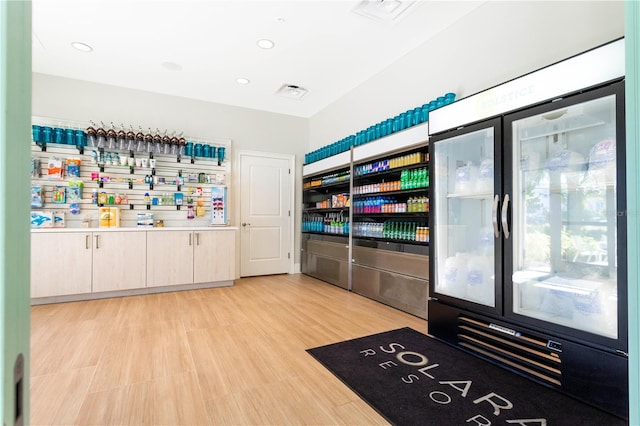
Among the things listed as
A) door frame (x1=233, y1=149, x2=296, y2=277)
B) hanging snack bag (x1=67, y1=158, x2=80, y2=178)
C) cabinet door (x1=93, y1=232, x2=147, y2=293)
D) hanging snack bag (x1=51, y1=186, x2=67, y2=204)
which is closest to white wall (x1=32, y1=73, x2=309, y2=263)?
door frame (x1=233, y1=149, x2=296, y2=277)

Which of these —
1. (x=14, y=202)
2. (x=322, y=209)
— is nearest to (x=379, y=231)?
(x=322, y=209)

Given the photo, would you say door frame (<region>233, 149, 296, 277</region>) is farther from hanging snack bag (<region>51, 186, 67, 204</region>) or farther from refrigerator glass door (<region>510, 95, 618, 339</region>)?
refrigerator glass door (<region>510, 95, 618, 339</region>)

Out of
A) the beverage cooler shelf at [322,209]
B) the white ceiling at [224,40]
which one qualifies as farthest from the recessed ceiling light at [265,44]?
the beverage cooler shelf at [322,209]

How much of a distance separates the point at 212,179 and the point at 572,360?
5278 millimetres

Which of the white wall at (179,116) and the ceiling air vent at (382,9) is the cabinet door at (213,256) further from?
the ceiling air vent at (382,9)

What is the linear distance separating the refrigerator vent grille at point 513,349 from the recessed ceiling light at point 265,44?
3693 millimetres

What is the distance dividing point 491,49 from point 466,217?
5.63ft

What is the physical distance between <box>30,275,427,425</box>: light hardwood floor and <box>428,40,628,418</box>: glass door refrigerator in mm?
779

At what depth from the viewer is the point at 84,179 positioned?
4746 millimetres

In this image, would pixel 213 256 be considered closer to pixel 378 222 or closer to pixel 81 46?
pixel 378 222

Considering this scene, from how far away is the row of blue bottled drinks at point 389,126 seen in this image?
3.53 metres

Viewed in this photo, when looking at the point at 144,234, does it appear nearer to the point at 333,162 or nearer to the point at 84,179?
the point at 84,179

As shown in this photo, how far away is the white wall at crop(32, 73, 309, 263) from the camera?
4719 millimetres

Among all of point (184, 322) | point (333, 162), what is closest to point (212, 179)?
point (333, 162)
